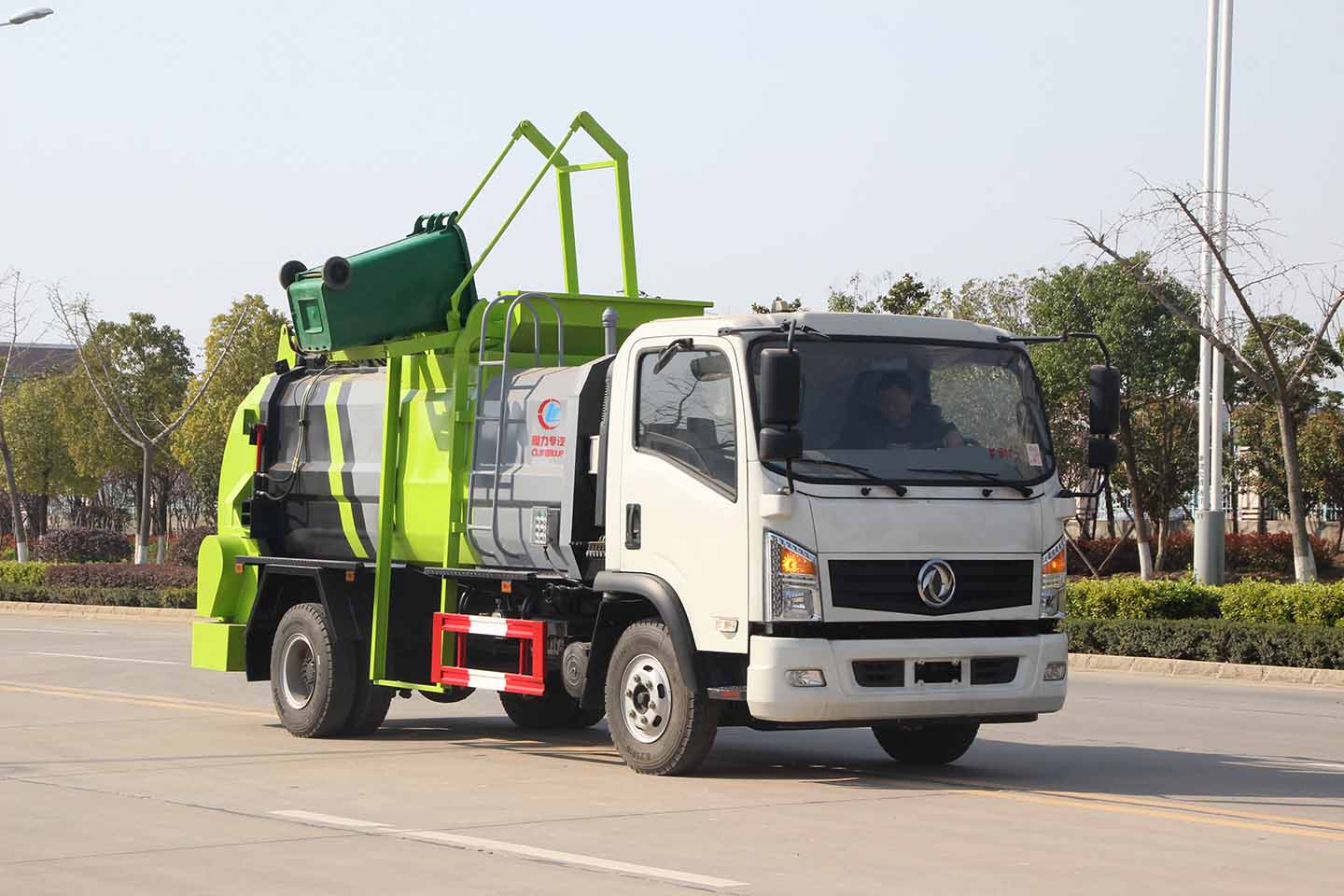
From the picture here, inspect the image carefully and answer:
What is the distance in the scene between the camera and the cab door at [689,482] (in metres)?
10.0

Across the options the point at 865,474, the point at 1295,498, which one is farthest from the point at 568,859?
the point at 1295,498

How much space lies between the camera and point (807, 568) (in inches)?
387

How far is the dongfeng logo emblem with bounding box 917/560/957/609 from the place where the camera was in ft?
33.0

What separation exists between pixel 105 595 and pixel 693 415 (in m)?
27.6

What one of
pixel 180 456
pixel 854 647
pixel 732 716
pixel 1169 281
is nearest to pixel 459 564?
pixel 732 716

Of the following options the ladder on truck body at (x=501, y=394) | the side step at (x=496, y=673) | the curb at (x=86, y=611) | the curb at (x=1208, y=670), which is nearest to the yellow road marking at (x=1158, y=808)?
the side step at (x=496, y=673)

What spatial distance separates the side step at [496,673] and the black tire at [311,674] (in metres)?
0.86

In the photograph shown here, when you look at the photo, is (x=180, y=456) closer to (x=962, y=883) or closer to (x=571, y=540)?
(x=571, y=540)

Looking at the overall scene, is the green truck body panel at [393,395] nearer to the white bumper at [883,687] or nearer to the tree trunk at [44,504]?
the white bumper at [883,687]

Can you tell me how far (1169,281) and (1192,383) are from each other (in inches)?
326

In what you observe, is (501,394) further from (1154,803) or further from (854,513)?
(1154,803)

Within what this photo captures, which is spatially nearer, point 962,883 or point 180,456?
point 962,883

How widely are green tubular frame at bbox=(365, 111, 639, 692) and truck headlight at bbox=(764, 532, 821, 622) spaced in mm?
2902

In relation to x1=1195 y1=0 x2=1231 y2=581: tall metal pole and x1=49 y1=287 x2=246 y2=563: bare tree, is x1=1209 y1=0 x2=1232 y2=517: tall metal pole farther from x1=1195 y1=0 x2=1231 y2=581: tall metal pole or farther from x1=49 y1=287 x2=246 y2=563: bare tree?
x1=49 y1=287 x2=246 y2=563: bare tree
